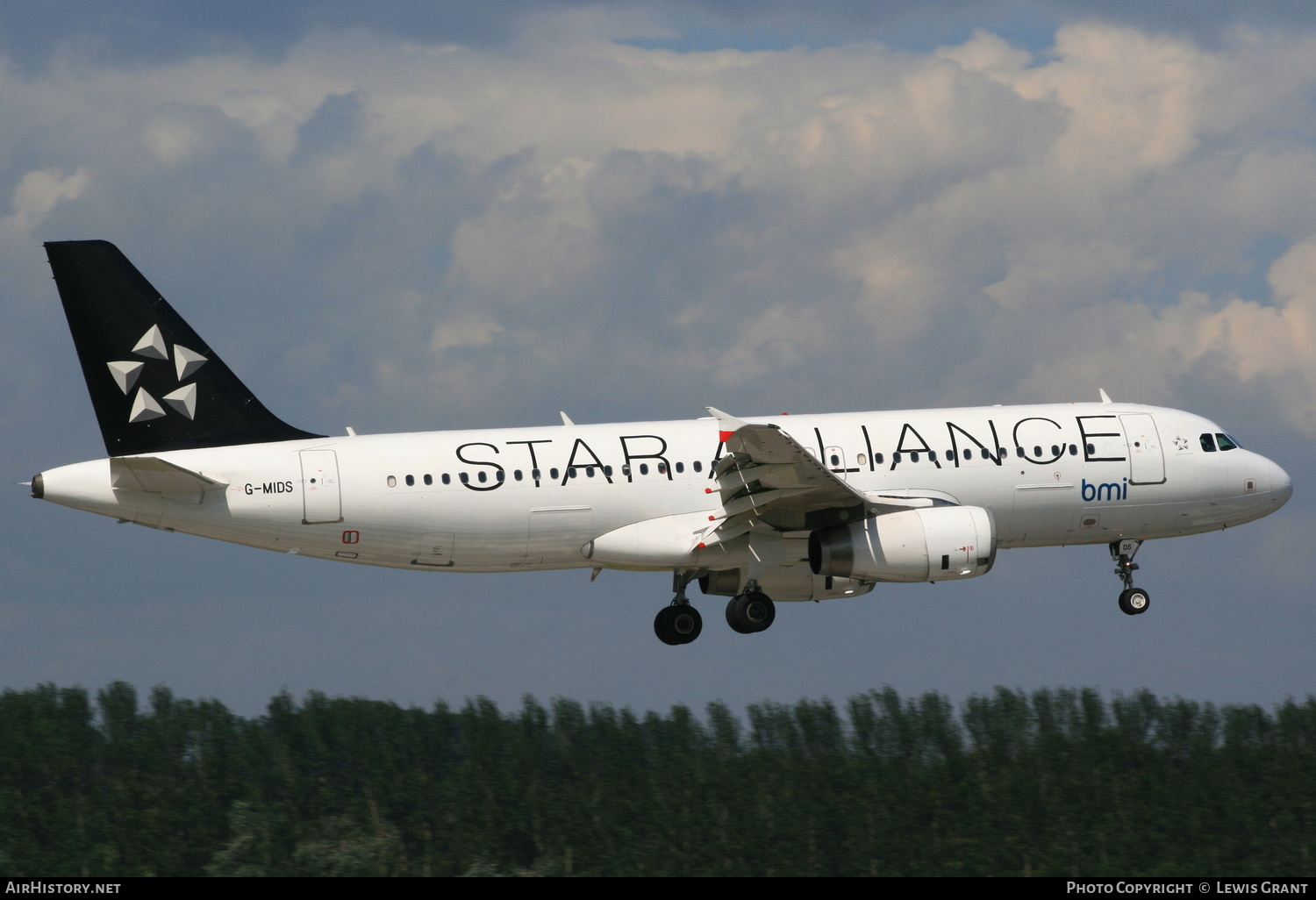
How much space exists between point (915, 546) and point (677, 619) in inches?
294

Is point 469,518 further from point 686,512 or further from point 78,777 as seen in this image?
point 78,777

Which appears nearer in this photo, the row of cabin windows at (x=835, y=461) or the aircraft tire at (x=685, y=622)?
the row of cabin windows at (x=835, y=461)

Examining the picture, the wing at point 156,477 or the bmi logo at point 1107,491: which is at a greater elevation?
the wing at point 156,477

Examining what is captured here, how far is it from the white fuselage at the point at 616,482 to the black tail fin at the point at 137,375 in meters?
0.94

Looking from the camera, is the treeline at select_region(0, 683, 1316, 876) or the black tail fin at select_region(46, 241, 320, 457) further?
the treeline at select_region(0, 683, 1316, 876)

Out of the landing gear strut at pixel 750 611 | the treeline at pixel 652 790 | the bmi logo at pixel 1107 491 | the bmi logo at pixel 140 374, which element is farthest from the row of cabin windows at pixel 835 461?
the treeline at pixel 652 790

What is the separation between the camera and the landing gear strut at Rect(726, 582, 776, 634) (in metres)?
39.2

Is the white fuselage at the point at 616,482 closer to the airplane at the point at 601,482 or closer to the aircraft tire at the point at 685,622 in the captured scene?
the airplane at the point at 601,482

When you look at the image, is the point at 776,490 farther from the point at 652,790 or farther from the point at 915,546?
the point at 652,790

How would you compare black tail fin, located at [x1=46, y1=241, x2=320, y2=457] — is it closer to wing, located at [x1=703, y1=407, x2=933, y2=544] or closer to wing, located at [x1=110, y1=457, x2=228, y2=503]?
wing, located at [x1=110, y1=457, x2=228, y2=503]

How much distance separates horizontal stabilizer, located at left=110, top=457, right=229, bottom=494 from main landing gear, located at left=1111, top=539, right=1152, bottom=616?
24.5 meters

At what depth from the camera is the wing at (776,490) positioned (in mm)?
34812

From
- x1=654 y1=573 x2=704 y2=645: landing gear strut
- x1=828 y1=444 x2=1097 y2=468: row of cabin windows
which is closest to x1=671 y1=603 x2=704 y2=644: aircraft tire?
x1=654 y1=573 x2=704 y2=645: landing gear strut
